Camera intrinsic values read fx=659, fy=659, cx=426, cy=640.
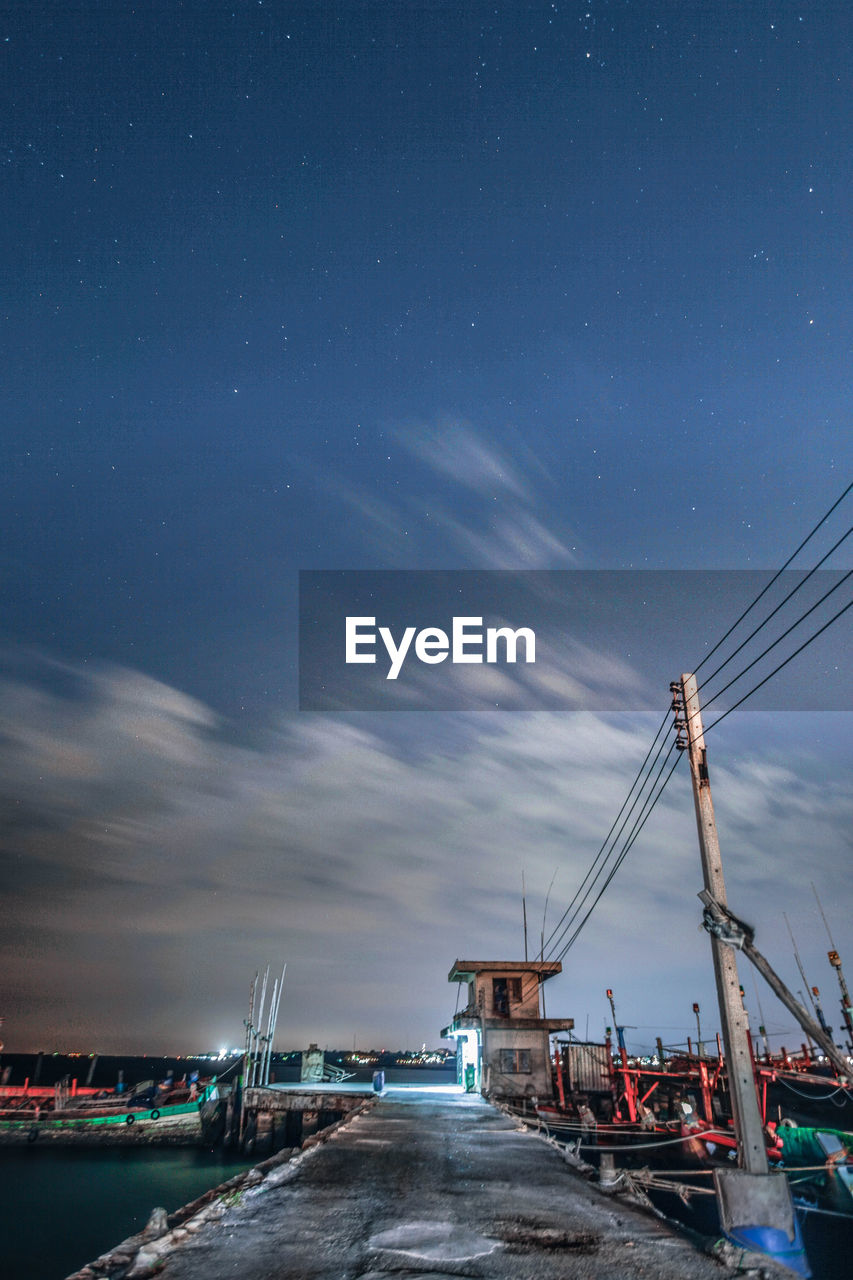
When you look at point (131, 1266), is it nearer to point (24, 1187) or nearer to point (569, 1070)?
point (569, 1070)

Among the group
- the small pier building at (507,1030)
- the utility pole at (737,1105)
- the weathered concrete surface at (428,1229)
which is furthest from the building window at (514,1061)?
the utility pole at (737,1105)

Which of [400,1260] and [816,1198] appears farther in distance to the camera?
[816,1198]

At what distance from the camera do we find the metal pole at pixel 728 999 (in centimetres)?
1060

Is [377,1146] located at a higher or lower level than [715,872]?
lower

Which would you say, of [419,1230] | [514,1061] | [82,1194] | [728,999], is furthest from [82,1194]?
[728,999]

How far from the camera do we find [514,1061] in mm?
35312

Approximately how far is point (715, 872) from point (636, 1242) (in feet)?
21.2

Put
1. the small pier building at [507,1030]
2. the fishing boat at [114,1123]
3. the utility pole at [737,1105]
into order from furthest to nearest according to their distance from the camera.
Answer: the fishing boat at [114,1123]
the small pier building at [507,1030]
the utility pole at [737,1105]

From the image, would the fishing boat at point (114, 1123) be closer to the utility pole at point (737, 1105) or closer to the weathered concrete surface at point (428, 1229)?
the weathered concrete surface at point (428, 1229)

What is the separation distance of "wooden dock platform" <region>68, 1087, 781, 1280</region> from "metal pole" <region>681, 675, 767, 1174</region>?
2.84 meters

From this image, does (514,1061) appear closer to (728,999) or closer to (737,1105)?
(737,1105)

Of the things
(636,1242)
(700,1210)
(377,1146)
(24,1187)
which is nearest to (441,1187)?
(636,1242)

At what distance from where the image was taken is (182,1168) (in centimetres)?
3762

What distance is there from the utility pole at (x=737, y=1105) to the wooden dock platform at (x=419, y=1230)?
233 cm
